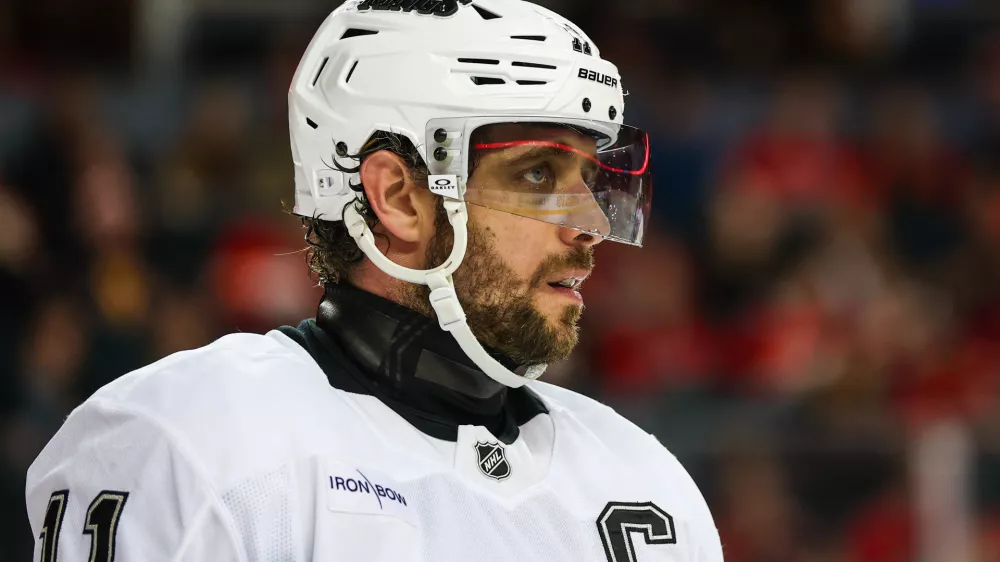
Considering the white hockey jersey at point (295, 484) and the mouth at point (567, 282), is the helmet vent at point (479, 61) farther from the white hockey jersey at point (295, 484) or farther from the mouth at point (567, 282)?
the white hockey jersey at point (295, 484)

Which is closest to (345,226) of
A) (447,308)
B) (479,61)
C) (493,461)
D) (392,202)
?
(392,202)

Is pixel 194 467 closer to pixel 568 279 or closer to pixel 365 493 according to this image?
pixel 365 493

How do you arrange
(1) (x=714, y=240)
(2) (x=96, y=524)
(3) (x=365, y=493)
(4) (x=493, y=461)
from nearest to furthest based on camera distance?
(2) (x=96, y=524)
(3) (x=365, y=493)
(4) (x=493, y=461)
(1) (x=714, y=240)

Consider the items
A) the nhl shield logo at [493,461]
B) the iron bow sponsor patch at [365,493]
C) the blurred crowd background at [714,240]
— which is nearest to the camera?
the iron bow sponsor patch at [365,493]

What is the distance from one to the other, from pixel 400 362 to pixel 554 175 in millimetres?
390

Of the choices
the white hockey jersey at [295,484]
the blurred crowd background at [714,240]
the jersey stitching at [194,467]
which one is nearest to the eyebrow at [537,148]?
the white hockey jersey at [295,484]

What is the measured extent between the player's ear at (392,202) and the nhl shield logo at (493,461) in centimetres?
35

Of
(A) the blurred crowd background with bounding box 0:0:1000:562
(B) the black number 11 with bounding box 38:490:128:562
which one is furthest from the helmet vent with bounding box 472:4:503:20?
(A) the blurred crowd background with bounding box 0:0:1000:562

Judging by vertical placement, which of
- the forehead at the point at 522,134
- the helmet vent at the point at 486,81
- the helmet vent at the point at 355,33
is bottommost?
the forehead at the point at 522,134

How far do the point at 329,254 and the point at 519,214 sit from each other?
0.34 m

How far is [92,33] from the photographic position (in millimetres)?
5297

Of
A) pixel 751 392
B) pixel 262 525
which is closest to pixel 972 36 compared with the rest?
pixel 751 392

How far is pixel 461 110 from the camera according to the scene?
204cm

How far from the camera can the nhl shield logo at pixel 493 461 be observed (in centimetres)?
200
